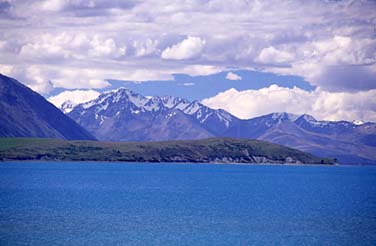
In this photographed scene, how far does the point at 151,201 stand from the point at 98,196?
52.5ft

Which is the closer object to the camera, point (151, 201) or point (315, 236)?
point (315, 236)

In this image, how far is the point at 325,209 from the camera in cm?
12100

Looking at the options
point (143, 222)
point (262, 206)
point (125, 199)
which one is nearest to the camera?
point (143, 222)

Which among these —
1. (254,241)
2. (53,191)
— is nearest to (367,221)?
(254,241)

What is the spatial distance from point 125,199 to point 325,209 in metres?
41.2

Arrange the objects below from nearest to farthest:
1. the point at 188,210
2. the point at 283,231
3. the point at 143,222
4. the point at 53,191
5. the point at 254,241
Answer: the point at 254,241, the point at 283,231, the point at 143,222, the point at 188,210, the point at 53,191

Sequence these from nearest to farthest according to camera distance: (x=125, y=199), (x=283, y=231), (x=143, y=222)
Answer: (x=283, y=231) < (x=143, y=222) < (x=125, y=199)

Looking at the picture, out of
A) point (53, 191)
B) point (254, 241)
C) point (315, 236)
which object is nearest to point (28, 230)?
point (254, 241)

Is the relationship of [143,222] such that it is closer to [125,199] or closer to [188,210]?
[188,210]

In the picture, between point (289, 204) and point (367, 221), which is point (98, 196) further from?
point (367, 221)

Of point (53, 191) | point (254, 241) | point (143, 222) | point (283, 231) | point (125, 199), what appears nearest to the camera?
point (254, 241)

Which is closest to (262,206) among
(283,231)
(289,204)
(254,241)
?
(289,204)

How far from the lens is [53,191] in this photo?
154m

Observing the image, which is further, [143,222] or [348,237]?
[143,222]
